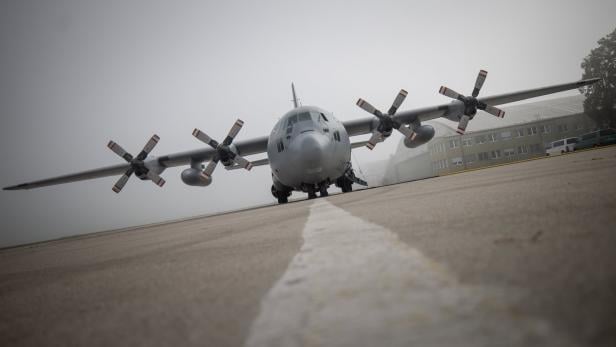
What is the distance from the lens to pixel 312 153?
11195 millimetres

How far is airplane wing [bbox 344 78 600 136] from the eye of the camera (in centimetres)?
1739

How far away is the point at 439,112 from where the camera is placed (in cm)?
1825

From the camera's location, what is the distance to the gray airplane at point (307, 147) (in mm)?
11961

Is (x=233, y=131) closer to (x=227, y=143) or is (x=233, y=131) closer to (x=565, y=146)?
(x=227, y=143)

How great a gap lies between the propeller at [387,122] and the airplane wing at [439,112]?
0.41m

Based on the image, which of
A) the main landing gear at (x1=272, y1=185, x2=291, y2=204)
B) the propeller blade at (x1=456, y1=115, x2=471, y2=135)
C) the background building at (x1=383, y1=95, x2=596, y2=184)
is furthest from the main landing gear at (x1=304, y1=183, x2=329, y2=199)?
the background building at (x1=383, y1=95, x2=596, y2=184)

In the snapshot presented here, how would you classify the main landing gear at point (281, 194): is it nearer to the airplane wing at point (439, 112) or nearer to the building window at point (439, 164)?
the airplane wing at point (439, 112)

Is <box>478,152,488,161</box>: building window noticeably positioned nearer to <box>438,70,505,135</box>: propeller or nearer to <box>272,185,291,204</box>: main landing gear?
<box>438,70,505,135</box>: propeller

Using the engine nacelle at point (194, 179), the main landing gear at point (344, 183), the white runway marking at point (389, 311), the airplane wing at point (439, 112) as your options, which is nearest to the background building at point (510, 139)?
the airplane wing at point (439, 112)

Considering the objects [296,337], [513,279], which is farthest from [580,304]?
[296,337]

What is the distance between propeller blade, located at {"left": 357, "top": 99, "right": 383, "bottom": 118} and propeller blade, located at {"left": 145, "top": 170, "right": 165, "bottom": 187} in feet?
33.7

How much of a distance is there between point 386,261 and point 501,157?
53.7 metres

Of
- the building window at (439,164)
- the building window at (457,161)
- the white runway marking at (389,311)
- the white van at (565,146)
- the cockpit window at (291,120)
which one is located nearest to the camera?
the white runway marking at (389,311)

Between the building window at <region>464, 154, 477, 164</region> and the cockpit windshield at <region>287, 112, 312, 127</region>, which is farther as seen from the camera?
the building window at <region>464, 154, 477, 164</region>
